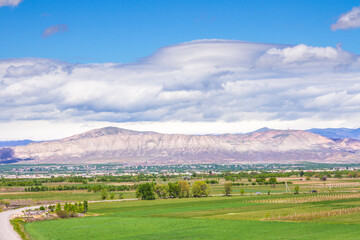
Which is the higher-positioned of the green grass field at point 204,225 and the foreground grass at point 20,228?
the foreground grass at point 20,228

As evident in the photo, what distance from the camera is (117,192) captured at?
180 metres

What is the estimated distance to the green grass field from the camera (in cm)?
6881

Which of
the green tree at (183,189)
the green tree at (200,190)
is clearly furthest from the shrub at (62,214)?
the green tree at (200,190)

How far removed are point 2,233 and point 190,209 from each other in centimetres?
4765

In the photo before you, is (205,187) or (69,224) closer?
(69,224)

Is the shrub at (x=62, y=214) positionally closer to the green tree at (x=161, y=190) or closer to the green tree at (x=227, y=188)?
the green tree at (x=161, y=190)

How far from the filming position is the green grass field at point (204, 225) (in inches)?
2709

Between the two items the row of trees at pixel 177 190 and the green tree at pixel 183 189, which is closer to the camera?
the row of trees at pixel 177 190

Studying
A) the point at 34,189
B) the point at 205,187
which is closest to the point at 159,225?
the point at 205,187

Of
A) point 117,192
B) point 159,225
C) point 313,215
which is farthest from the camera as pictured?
point 117,192

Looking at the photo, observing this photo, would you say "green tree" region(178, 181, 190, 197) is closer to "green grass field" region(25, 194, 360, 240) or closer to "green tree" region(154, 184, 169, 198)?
"green tree" region(154, 184, 169, 198)

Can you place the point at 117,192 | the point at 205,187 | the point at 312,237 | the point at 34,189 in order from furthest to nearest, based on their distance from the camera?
the point at 34,189 < the point at 117,192 < the point at 205,187 < the point at 312,237

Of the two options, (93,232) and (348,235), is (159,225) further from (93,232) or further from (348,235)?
(348,235)

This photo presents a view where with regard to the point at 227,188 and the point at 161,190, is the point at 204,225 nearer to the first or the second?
the point at 227,188
